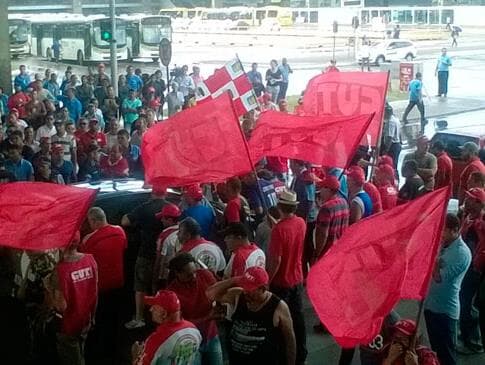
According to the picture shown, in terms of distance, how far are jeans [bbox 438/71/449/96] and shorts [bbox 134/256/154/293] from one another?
24873 mm

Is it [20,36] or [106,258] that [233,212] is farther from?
[20,36]

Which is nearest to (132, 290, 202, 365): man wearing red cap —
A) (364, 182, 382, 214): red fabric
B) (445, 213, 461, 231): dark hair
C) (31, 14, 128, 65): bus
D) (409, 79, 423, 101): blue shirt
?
(445, 213, 461, 231): dark hair

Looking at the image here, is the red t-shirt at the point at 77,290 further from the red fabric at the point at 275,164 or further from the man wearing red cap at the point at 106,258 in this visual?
the red fabric at the point at 275,164

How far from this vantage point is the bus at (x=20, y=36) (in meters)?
39.6

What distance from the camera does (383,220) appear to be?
19.5ft

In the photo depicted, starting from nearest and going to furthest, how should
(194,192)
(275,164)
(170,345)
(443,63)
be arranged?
(170,345), (194,192), (275,164), (443,63)

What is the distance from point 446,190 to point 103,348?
4.02m

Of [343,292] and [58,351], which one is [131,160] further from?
[343,292]

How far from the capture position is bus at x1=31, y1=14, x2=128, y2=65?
37156 mm

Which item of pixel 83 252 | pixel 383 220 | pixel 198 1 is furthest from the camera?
pixel 198 1

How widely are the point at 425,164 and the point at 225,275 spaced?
4570 millimetres

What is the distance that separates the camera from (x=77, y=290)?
6707mm

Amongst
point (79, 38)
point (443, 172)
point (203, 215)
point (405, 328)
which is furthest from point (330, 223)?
point (79, 38)

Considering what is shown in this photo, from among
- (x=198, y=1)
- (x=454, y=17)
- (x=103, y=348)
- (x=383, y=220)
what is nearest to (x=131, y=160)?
(x=103, y=348)
